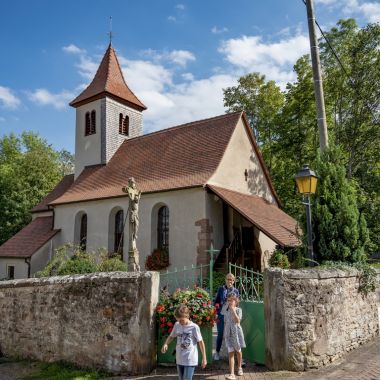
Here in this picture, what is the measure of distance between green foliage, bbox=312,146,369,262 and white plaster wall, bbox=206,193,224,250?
5.13 m

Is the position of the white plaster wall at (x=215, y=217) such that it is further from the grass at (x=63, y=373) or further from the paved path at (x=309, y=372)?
Result: the grass at (x=63, y=373)

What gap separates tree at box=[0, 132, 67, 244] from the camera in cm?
3109

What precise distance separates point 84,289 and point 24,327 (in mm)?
2265

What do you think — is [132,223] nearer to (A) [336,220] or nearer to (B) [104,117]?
(A) [336,220]

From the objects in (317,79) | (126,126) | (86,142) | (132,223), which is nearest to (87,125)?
(86,142)

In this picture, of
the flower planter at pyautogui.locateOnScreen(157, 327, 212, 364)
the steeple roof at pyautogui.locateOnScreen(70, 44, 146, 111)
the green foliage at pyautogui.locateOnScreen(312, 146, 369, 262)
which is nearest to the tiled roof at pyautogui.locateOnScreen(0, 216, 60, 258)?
the steeple roof at pyautogui.locateOnScreen(70, 44, 146, 111)

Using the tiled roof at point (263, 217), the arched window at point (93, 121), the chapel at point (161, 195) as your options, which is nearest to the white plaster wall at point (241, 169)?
the chapel at point (161, 195)

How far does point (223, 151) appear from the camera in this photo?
16297 millimetres

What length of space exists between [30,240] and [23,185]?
43.9 ft

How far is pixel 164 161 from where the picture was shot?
18156mm

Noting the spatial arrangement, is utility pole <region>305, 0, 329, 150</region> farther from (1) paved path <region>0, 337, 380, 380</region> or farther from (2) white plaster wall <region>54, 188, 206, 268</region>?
(1) paved path <region>0, 337, 380, 380</region>

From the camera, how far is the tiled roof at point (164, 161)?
16281 millimetres

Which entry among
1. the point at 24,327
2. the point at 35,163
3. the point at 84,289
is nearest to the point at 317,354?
the point at 84,289

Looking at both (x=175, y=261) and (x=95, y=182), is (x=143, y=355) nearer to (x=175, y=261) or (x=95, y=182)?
(x=175, y=261)
